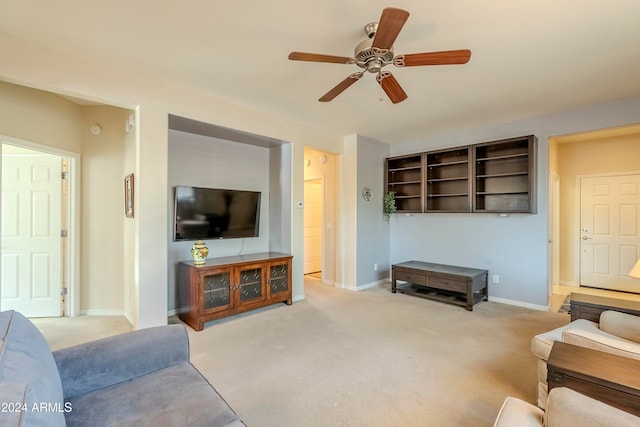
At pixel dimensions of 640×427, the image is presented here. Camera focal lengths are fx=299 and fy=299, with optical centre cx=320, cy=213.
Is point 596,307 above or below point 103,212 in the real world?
below

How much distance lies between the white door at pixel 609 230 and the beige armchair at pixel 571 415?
5354 millimetres

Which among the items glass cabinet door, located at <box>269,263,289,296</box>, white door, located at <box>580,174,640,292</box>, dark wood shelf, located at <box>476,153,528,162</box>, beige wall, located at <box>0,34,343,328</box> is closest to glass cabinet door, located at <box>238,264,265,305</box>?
glass cabinet door, located at <box>269,263,289,296</box>

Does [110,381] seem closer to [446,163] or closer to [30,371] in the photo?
[30,371]

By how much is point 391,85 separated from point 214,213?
2.67 meters

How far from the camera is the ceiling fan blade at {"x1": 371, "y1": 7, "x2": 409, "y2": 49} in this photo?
1.59m

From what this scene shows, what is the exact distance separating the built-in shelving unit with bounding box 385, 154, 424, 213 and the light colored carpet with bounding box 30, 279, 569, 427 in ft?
6.53

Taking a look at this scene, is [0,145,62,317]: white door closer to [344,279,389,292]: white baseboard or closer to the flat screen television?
the flat screen television

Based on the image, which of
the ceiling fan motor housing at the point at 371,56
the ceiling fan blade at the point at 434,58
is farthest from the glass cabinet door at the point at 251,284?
the ceiling fan blade at the point at 434,58

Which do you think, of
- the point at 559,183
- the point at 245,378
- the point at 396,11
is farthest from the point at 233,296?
the point at 559,183

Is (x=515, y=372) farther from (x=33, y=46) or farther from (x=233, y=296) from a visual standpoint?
(x=33, y=46)

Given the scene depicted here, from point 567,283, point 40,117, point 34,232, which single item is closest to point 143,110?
point 40,117

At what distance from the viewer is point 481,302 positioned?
4.40 metres

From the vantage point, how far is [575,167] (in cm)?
524

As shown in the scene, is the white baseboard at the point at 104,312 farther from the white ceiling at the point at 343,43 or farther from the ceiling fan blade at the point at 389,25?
the ceiling fan blade at the point at 389,25
